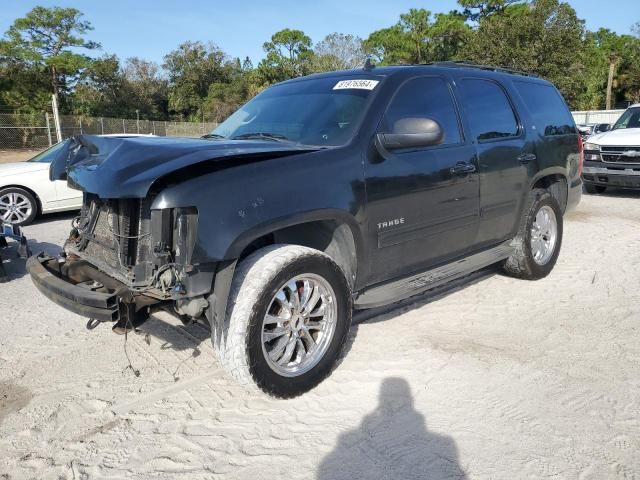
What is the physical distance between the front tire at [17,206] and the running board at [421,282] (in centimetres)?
712

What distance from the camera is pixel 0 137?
2119 cm

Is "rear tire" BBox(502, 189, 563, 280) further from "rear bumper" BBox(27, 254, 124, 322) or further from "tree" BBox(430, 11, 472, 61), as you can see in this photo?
"tree" BBox(430, 11, 472, 61)

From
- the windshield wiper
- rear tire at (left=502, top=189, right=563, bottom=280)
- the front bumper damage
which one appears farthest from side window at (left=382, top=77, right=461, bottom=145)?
the front bumper damage

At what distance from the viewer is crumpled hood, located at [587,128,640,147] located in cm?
1024

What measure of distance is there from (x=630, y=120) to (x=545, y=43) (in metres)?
27.2

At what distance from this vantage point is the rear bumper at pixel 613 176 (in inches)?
404

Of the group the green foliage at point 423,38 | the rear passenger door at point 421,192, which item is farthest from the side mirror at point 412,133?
the green foliage at point 423,38

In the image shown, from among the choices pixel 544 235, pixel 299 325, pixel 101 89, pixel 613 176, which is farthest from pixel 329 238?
pixel 101 89

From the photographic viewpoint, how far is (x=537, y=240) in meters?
5.41

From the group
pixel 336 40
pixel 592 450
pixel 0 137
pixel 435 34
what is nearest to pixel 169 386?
pixel 592 450

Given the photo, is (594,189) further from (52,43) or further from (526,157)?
(52,43)

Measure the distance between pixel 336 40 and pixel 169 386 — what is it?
192 ft

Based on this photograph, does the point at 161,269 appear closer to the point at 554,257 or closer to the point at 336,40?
the point at 554,257

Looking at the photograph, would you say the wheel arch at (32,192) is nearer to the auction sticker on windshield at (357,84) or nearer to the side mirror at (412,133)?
the auction sticker on windshield at (357,84)
